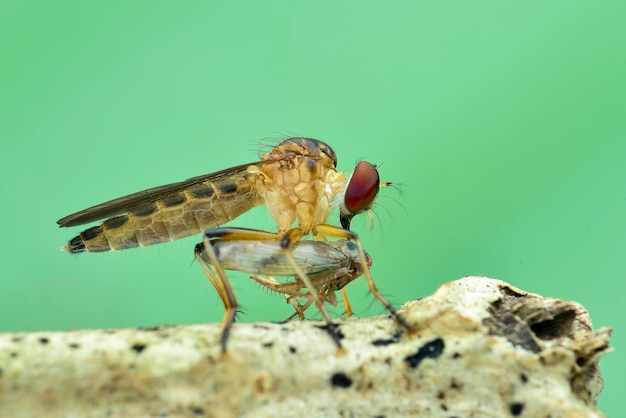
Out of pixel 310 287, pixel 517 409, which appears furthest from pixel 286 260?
pixel 517 409

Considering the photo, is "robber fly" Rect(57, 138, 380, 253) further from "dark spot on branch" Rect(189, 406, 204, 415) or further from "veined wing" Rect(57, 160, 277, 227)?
"dark spot on branch" Rect(189, 406, 204, 415)

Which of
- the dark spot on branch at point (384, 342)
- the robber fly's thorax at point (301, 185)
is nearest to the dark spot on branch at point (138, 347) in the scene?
the dark spot on branch at point (384, 342)

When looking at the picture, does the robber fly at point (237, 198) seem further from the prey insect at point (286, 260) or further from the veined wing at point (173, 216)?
the prey insect at point (286, 260)

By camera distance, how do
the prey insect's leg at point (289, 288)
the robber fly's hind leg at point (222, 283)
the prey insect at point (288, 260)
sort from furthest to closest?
the prey insect's leg at point (289, 288) < the prey insect at point (288, 260) < the robber fly's hind leg at point (222, 283)

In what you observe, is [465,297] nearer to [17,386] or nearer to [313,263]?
[313,263]

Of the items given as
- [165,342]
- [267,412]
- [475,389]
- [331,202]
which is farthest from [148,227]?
[475,389]

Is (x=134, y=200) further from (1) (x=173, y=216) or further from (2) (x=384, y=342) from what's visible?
(2) (x=384, y=342)

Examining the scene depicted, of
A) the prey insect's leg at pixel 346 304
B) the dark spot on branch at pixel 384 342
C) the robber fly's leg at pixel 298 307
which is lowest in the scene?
the prey insect's leg at pixel 346 304
